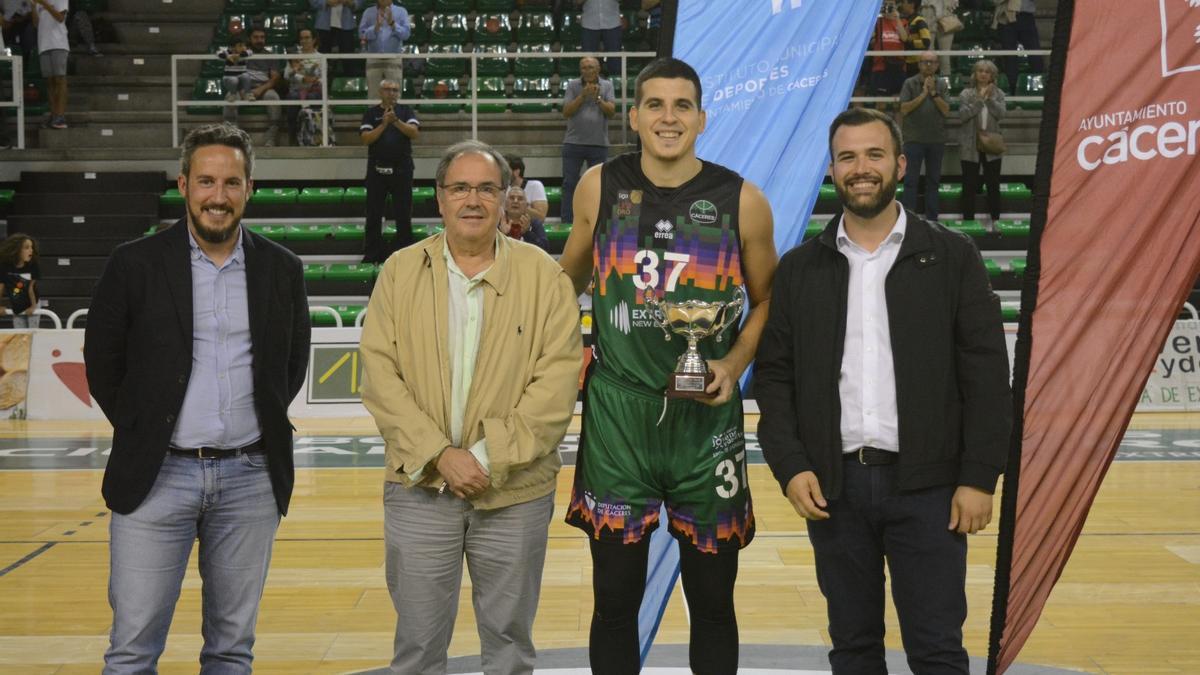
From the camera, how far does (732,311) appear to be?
12.4 feet

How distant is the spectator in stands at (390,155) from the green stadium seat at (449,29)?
4597 mm

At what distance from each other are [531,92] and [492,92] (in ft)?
1.68

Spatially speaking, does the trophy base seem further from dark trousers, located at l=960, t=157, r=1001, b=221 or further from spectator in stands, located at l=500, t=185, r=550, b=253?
dark trousers, located at l=960, t=157, r=1001, b=221

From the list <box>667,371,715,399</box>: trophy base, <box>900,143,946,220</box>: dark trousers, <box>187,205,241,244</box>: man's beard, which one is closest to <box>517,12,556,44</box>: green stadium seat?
<box>900,143,946,220</box>: dark trousers

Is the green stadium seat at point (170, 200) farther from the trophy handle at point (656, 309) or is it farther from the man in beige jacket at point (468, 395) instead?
the trophy handle at point (656, 309)

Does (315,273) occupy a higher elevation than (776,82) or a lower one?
lower

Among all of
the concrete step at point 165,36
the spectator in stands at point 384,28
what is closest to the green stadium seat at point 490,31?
the spectator in stands at point 384,28

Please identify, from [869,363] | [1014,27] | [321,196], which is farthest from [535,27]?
[869,363]

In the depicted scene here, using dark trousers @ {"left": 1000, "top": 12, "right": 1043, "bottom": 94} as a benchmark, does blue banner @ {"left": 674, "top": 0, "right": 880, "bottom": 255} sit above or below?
below

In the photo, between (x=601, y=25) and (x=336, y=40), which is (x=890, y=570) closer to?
(x=601, y=25)

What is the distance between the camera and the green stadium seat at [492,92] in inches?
693

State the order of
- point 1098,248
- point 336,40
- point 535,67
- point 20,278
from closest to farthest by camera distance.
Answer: point 1098,248, point 20,278, point 336,40, point 535,67

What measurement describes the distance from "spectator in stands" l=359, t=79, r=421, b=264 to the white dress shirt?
10.8m

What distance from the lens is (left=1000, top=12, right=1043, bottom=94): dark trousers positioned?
661 inches
